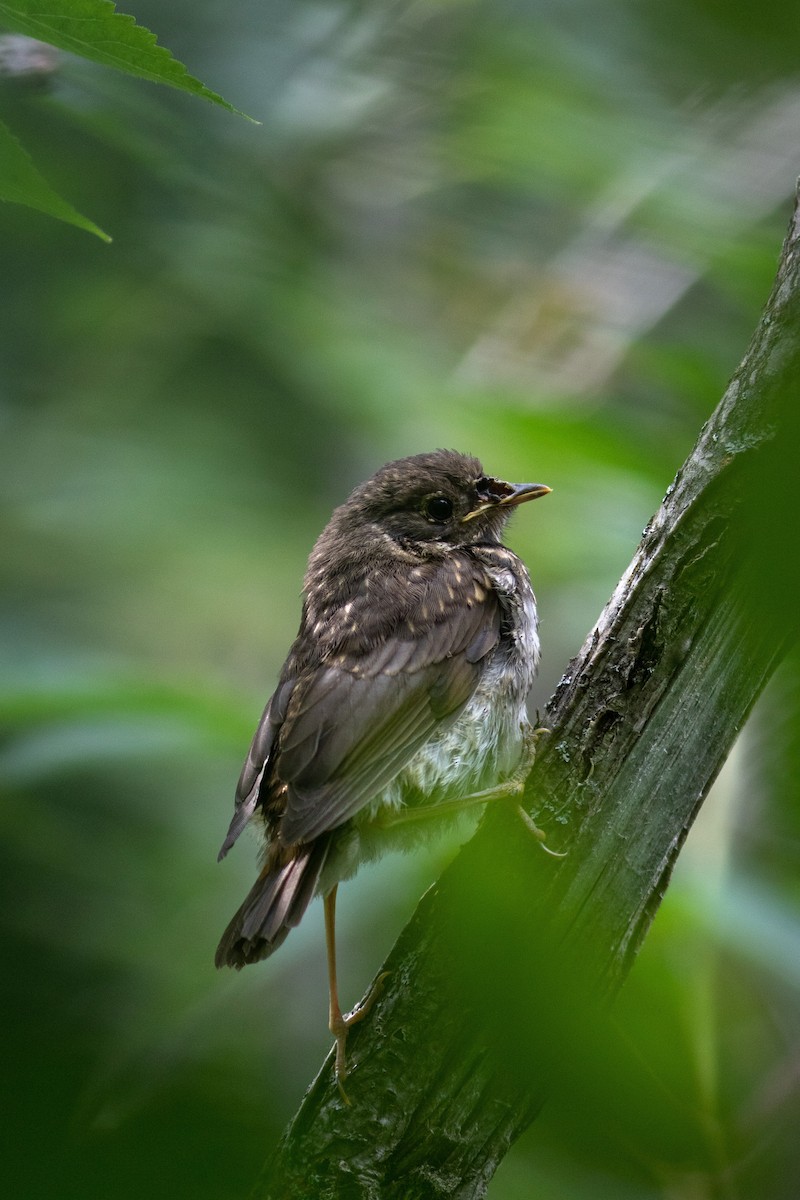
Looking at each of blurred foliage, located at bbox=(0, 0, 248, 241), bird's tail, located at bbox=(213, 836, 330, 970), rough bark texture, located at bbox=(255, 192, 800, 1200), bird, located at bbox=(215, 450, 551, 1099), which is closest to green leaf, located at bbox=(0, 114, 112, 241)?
blurred foliage, located at bbox=(0, 0, 248, 241)

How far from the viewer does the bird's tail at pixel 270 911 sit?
2.51m

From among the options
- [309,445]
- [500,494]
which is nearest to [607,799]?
[500,494]

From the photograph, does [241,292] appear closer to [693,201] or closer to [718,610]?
[693,201]

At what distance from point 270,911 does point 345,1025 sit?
1.01 ft

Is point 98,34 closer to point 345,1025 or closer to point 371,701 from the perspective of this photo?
point 345,1025

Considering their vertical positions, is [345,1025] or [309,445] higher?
[309,445]

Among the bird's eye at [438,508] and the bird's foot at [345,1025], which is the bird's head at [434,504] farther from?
the bird's foot at [345,1025]

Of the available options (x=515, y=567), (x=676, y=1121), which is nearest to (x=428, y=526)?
(x=515, y=567)

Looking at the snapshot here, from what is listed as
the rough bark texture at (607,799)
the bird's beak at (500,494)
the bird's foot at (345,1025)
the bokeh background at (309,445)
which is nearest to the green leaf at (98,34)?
the bokeh background at (309,445)

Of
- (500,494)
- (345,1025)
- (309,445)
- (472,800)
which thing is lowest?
(345,1025)

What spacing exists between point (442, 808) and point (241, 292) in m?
3.78

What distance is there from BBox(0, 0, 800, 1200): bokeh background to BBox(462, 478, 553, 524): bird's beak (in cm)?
19

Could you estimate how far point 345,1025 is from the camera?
236cm

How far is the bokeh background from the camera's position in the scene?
1.03 m
